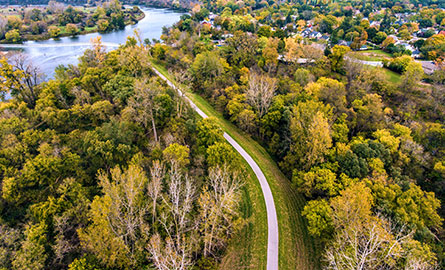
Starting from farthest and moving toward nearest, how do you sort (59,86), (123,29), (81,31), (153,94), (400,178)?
1. (123,29)
2. (81,31)
3. (59,86)
4. (153,94)
5. (400,178)

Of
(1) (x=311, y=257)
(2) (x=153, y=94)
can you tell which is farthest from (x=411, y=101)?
(2) (x=153, y=94)

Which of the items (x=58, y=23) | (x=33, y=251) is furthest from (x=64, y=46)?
(x=33, y=251)

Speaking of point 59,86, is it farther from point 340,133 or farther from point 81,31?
point 81,31

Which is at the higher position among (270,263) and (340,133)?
(340,133)

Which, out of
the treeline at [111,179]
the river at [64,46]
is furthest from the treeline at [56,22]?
the treeline at [111,179]

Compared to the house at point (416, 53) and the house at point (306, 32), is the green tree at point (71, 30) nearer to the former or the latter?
the house at point (306, 32)

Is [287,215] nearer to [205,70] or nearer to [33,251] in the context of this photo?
[33,251]

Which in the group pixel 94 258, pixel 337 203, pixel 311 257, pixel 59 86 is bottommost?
pixel 311 257

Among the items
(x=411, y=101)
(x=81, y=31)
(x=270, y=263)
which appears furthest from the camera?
(x=81, y=31)
